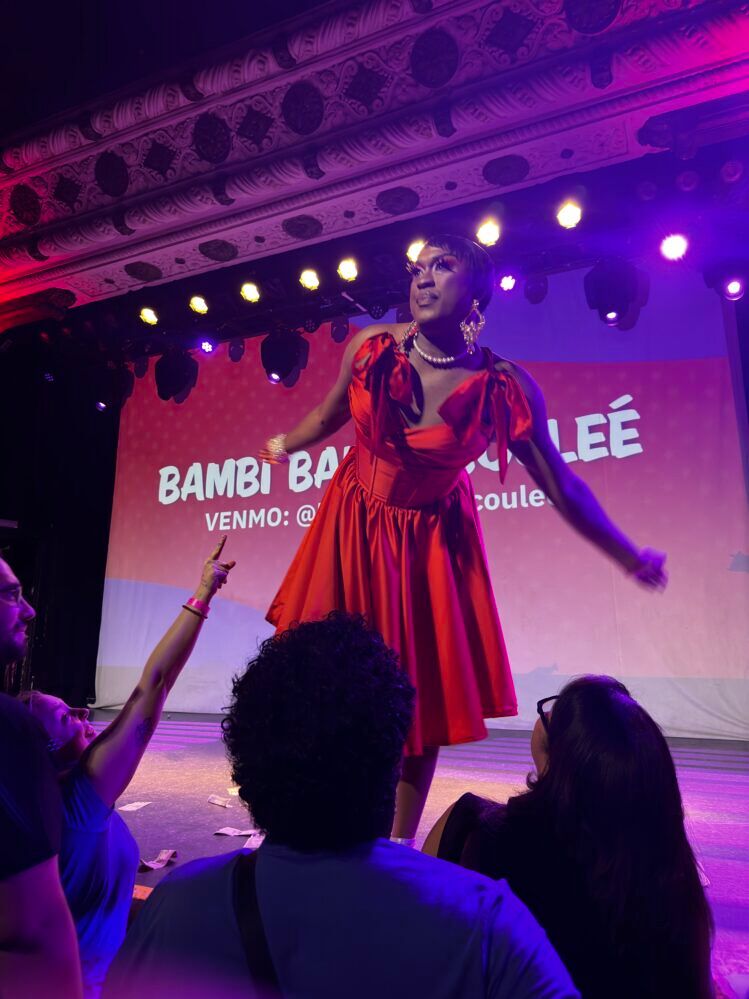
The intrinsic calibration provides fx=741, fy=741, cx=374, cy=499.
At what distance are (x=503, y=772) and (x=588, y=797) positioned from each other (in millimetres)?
3539

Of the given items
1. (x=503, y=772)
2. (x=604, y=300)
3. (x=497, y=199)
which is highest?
(x=497, y=199)

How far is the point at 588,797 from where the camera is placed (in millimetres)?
1219

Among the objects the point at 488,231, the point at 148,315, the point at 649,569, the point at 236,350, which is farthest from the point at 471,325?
the point at 236,350

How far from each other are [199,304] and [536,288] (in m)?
Result: 2.96

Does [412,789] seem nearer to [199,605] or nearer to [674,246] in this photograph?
[199,605]

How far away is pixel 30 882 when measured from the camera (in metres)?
0.90

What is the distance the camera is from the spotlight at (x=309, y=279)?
20.0ft

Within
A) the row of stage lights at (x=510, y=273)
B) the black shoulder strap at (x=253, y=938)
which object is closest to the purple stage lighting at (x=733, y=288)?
the row of stage lights at (x=510, y=273)

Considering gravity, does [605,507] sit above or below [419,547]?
above

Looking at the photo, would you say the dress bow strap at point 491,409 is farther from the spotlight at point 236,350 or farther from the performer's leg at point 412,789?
the spotlight at point 236,350

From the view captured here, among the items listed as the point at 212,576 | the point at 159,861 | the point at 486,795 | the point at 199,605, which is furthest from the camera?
the point at 486,795

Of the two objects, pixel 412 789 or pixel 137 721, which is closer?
pixel 137 721

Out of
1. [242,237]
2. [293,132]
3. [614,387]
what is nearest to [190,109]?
[293,132]

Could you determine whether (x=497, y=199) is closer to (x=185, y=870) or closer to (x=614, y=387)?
(x=614, y=387)
